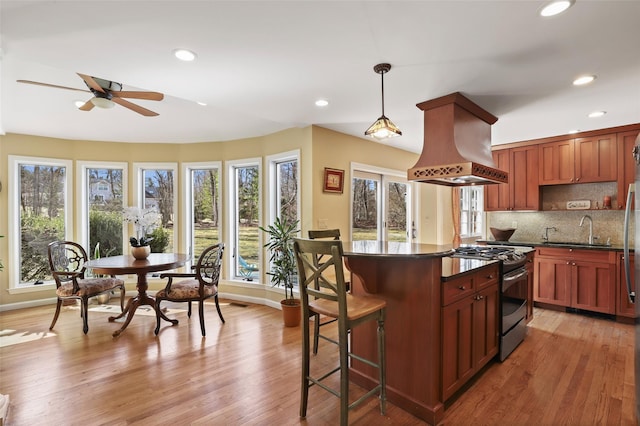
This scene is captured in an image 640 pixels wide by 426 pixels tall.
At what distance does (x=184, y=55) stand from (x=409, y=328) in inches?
94.9

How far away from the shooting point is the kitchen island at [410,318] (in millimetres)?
1994

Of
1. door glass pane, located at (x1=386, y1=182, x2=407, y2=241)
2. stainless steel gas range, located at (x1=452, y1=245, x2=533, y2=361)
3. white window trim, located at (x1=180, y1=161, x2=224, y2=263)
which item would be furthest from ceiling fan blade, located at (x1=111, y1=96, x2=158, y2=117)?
door glass pane, located at (x1=386, y1=182, x2=407, y2=241)

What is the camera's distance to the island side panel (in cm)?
200

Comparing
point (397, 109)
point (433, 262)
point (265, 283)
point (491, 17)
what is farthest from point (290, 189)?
point (491, 17)

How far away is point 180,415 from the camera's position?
6.78 feet

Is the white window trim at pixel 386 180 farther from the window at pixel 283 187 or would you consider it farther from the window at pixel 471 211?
the window at pixel 471 211

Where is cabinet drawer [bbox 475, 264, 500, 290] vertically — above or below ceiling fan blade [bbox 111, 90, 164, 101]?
below

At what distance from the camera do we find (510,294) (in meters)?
2.86

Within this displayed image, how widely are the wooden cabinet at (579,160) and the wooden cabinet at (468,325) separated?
280 cm

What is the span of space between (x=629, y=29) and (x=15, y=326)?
624cm

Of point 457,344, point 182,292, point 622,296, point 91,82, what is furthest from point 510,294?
point 91,82

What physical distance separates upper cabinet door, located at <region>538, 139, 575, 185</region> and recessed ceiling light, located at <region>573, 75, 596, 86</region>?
2168 mm

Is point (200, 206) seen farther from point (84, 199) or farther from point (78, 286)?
point (78, 286)

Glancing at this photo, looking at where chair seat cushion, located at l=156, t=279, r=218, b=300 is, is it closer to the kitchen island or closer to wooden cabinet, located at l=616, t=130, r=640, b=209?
the kitchen island
